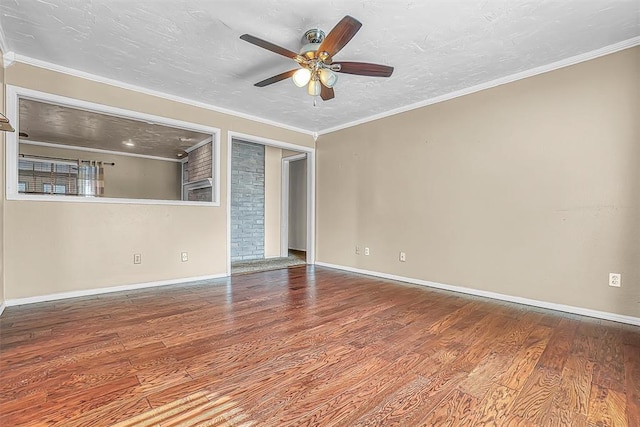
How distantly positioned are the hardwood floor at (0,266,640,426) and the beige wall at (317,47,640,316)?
430mm

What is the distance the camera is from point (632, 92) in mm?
2494

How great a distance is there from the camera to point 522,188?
304cm

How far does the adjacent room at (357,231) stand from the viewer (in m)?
1.58

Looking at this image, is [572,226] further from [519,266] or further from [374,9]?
[374,9]

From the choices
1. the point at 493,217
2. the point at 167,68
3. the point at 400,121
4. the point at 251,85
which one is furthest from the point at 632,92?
the point at 167,68

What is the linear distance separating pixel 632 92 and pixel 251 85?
3549mm

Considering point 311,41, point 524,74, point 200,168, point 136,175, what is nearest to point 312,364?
point 311,41

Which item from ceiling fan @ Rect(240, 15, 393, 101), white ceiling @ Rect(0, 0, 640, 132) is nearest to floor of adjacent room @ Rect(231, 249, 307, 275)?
white ceiling @ Rect(0, 0, 640, 132)

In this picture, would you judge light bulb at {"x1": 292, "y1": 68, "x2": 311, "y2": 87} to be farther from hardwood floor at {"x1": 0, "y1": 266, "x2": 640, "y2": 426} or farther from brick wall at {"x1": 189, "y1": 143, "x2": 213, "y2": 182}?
brick wall at {"x1": 189, "y1": 143, "x2": 213, "y2": 182}

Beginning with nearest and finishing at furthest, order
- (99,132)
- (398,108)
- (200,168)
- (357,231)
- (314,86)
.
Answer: (314,86) → (398,108) → (357,231) → (99,132) → (200,168)

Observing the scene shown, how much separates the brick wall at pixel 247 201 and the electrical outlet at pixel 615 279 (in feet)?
16.7

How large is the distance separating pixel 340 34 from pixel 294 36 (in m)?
0.61

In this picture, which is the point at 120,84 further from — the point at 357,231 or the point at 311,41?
the point at 357,231

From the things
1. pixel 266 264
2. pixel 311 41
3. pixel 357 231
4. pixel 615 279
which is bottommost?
pixel 266 264
